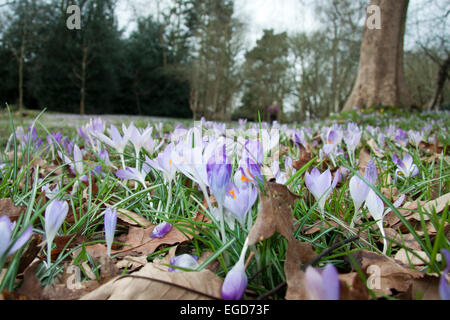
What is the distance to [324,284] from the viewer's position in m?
0.39

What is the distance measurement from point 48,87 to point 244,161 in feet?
68.4

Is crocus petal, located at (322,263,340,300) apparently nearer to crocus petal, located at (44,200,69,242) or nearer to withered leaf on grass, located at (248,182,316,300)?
withered leaf on grass, located at (248,182,316,300)

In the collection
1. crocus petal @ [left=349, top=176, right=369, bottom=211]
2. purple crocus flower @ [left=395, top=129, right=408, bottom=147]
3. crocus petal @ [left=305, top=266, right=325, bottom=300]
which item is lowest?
crocus petal @ [left=305, top=266, right=325, bottom=300]

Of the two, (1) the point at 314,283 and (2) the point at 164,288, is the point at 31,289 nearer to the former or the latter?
(2) the point at 164,288

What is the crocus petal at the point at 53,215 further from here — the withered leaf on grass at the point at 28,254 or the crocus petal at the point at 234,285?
the crocus petal at the point at 234,285

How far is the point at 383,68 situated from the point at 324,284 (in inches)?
355

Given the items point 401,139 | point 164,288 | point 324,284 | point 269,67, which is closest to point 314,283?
point 324,284

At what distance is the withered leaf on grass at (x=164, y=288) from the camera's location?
1.66ft

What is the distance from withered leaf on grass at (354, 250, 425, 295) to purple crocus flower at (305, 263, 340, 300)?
0.59 feet

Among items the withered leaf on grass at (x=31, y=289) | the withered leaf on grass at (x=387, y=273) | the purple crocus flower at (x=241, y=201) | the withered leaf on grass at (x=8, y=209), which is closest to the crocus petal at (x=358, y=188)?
the withered leaf on grass at (x=387, y=273)

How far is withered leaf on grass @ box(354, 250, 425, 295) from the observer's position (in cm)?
56

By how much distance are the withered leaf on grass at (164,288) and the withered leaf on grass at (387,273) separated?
0.29 m

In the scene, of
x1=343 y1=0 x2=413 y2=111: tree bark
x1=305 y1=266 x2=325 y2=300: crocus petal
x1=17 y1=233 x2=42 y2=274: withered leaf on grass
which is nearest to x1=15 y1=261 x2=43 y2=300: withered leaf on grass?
x1=17 y1=233 x2=42 y2=274: withered leaf on grass
